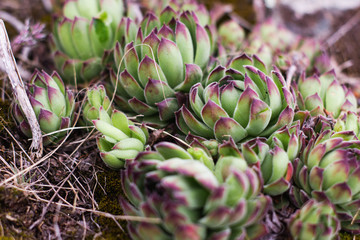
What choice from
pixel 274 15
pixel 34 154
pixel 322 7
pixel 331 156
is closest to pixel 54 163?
pixel 34 154

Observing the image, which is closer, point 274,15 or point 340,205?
point 340,205

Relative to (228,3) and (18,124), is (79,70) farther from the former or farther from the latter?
(228,3)

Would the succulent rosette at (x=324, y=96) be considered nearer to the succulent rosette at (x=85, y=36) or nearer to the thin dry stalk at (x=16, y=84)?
the succulent rosette at (x=85, y=36)

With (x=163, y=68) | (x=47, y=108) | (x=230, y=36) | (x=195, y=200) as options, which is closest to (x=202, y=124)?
(x=163, y=68)

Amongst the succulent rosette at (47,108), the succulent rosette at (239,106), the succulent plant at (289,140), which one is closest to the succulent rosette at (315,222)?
the succulent plant at (289,140)

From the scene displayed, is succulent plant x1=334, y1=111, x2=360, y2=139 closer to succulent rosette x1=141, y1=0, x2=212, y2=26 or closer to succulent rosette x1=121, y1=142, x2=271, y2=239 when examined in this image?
succulent rosette x1=121, y1=142, x2=271, y2=239

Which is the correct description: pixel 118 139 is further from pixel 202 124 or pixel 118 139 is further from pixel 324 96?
pixel 324 96
